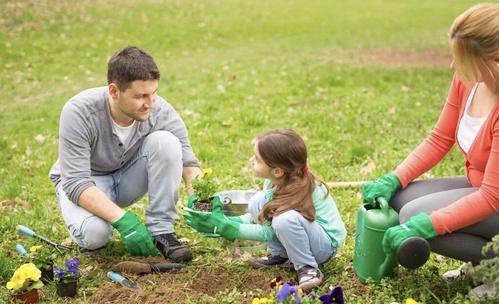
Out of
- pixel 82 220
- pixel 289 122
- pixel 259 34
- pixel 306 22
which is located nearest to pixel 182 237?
pixel 82 220

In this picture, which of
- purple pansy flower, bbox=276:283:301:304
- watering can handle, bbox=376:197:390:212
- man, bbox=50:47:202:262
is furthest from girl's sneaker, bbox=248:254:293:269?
purple pansy flower, bbox=276:283:301:304

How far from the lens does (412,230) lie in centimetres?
279

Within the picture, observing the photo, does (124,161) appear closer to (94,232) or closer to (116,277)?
(94,232)

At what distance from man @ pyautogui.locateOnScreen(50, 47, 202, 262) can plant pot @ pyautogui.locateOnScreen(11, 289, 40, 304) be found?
488mm

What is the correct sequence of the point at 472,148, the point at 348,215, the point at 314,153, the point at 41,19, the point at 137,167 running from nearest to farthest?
the point at 472,148 < the point at 137,167 < the point at 348,215 < the point at 314,153 < the point at 41,19

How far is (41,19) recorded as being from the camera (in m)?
13.0

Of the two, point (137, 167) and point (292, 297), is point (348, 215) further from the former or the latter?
point (292, 297)

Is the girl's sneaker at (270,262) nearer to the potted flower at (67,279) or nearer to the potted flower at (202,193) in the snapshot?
the potted flower at (202,193)

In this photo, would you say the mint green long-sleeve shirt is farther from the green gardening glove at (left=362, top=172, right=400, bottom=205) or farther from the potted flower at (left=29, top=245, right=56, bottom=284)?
the potted flower at (left=29, top=245, right=56, bottom=284)

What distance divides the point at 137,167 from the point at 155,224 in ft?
1.12

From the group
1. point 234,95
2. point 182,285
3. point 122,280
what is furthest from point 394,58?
point 122,280

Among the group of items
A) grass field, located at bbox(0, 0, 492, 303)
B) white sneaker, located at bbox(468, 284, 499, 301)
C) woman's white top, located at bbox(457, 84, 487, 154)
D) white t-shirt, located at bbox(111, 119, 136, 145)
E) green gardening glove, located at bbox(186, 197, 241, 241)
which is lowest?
grass field, located at bbox(0, 0, 492, 303)

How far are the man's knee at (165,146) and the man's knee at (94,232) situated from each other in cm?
47

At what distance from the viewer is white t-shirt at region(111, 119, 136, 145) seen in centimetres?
363
